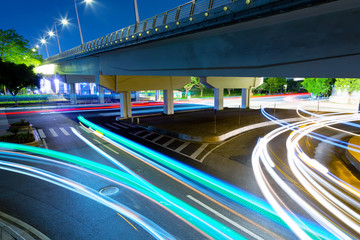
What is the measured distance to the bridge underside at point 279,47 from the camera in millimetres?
6973

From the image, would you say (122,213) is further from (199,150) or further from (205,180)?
(199,150)

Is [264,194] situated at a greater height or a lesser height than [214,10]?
lesser

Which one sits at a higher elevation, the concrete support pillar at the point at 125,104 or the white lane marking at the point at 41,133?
the concrete support pillar at the point at 125,104

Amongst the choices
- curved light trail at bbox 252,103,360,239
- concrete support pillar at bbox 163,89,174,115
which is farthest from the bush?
concrete support pillar at bbox 163,89,174,115

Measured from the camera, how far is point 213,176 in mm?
A: 10852

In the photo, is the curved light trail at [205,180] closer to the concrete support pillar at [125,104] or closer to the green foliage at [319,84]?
the concrete support pillar at [125,104]

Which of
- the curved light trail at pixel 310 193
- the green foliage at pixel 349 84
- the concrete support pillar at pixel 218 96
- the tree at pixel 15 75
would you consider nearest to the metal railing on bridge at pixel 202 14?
the curved light trail at pixel 310 193

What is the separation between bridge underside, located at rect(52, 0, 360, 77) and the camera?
6.97m

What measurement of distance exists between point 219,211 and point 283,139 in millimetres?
12534

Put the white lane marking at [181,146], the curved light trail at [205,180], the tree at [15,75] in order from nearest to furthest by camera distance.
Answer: the curved light trail at [205,180] → the white lane marking at [181,146] → the tree at [15,75]

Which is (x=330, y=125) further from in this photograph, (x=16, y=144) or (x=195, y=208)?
(x=16, y=144)

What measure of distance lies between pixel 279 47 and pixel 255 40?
47.1 inches

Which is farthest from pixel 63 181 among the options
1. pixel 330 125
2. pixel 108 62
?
pixel 330 125

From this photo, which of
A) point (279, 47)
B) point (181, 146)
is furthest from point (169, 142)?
point (279, 47)
